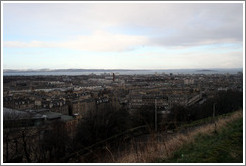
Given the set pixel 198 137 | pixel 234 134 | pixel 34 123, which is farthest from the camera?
pixel 34 123

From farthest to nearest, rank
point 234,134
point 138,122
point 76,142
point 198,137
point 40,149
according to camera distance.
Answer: point 138,122 < point 76,142 < point 40,149 < point 198,137 < point 234,134

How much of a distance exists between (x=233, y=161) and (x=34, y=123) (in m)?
11.0

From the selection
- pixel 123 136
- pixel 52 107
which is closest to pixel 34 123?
pixel 123 136

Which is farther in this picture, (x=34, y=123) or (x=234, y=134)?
(x=34, y=123)

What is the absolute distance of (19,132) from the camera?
10.1m

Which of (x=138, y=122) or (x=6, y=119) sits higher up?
(x=6, y=119)

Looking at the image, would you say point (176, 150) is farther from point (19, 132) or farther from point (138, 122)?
point (138, 122)

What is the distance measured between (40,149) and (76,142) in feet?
5.23

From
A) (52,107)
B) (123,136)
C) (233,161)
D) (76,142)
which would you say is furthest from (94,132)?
(52,107)

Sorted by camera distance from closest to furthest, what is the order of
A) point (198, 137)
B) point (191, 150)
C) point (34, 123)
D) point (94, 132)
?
point (191, 150) < point (198, 137) < point (94, 132) < point (34, 123)

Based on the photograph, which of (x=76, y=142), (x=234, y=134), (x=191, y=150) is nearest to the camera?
(x=191, y=150)

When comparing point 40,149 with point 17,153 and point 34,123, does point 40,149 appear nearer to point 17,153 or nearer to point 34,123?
point 17,153

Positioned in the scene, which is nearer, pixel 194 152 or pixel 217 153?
pixel 217 153

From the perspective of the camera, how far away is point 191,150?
11.9ft
